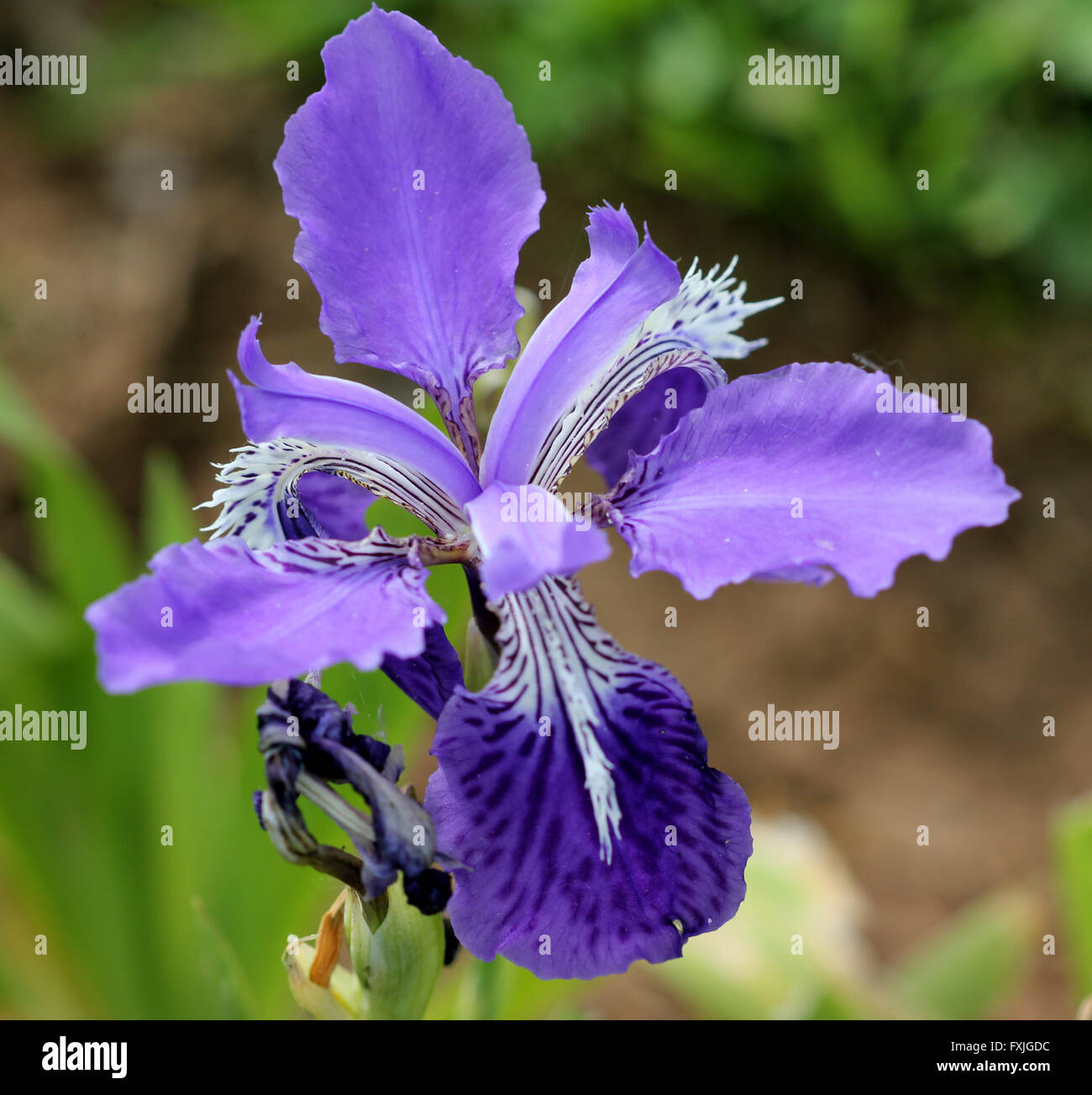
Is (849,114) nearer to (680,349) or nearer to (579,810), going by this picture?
(680,349)

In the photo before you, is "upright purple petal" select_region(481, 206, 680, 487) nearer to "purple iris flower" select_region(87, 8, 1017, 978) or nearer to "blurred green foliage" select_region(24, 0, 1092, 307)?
"purple iris flower" select_region(87, 8, 1017, 978)

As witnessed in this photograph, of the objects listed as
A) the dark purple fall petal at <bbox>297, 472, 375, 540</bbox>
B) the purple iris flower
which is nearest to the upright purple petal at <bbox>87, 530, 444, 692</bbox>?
the purple iris flower

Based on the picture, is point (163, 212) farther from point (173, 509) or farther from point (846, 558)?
point (846, 558)

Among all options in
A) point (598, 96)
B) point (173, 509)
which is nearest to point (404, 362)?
point (173, 509)

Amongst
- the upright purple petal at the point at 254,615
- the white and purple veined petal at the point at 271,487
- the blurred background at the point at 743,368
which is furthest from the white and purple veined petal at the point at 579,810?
the blurred background at the point at 743,368

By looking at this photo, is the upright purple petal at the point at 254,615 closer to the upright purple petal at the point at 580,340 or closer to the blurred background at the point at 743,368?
the upright purple petal at the point at 580,340
